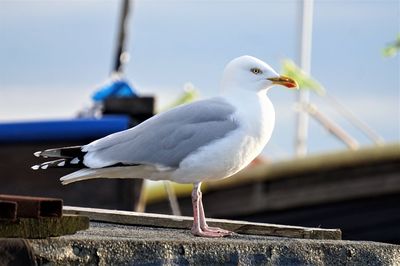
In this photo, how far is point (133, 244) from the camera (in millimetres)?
3566

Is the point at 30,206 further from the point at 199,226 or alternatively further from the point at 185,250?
the point at 199,226

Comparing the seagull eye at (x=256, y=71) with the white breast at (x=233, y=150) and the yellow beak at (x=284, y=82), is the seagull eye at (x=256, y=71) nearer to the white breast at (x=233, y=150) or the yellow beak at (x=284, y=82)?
the yellow beak at (x=284, y=82)

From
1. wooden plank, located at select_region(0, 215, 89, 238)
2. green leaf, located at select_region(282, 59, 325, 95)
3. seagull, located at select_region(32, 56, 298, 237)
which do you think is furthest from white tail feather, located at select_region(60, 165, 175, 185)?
green leaf, located at select_region(282, 59, 325, 95)

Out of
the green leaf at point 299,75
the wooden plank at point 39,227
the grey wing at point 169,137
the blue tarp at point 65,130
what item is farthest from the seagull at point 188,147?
the green leaf at point 299,75

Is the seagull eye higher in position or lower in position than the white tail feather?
higher

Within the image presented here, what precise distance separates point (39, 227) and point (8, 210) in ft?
0.43

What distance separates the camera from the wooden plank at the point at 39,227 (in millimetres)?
3344

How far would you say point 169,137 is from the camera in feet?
15.9

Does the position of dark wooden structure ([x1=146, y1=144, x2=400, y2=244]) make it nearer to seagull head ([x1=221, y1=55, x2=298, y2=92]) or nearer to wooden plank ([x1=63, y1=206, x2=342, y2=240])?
seagull head ([x1=221, y1=55, x2=298, y2=92])

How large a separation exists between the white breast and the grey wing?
0.03m

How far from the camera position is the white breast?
474cm

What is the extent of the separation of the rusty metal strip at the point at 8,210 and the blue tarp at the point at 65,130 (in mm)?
7875

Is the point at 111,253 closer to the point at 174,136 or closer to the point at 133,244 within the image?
the point at 133,244

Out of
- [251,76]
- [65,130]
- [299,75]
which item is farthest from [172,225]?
[299,75]
